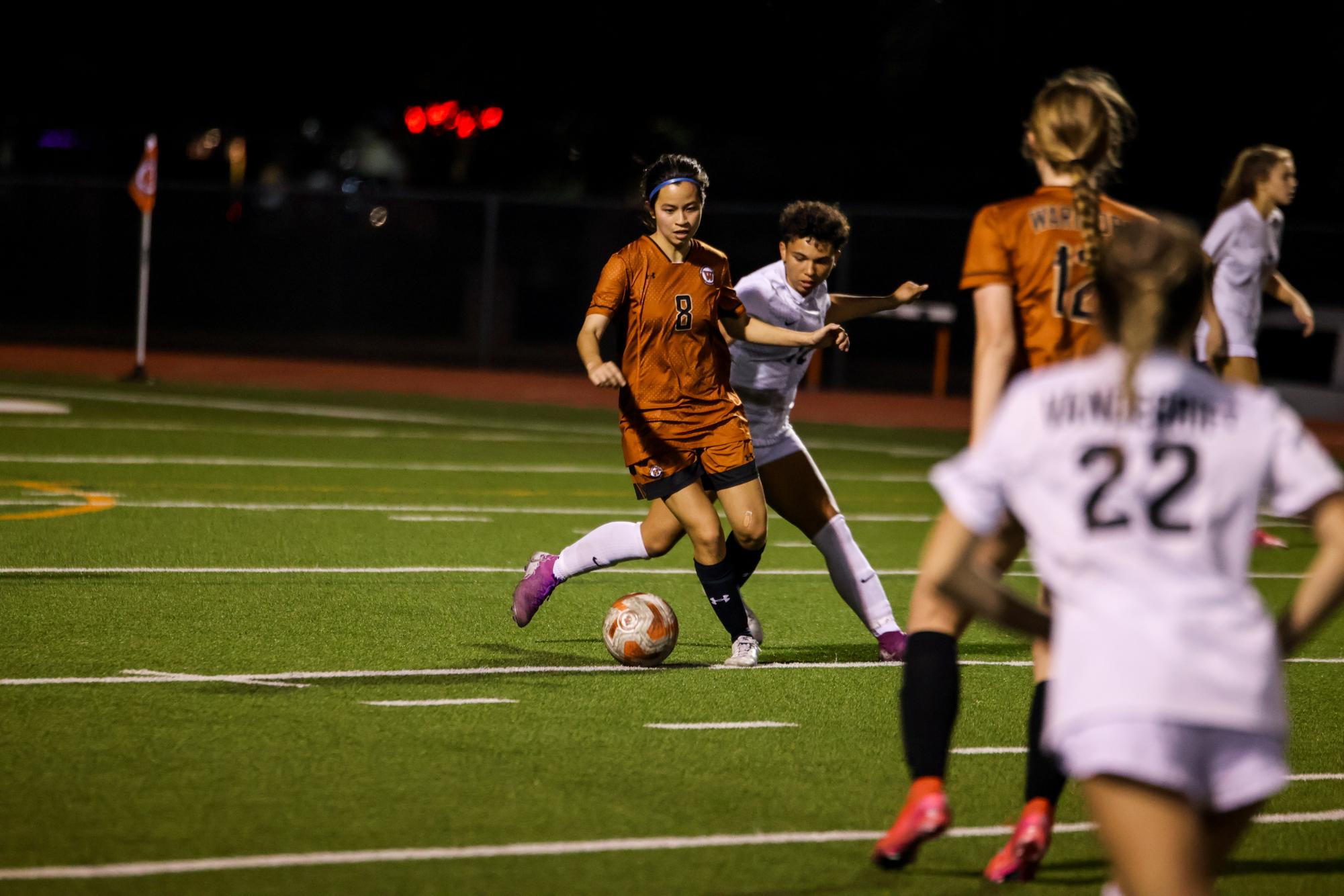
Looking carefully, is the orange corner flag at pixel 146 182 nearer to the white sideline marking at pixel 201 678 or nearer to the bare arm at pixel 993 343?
the white sideline marking at pixel 201 678

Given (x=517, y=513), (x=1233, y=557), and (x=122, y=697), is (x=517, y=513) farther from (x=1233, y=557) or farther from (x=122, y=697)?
(x=1233, y=557)

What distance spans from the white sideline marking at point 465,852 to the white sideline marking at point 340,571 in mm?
4063

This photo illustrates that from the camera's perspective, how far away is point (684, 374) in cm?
727

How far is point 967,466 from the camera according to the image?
3.13 m

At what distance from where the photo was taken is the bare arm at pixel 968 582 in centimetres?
314

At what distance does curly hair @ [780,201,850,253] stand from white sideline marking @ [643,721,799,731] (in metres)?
2.00

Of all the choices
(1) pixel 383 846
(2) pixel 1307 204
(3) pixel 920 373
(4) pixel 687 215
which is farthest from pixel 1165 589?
(2) pixel 1307 204

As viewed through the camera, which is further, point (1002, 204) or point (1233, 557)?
point (1002, 204)

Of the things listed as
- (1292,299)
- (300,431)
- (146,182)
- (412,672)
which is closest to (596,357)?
(412,672)

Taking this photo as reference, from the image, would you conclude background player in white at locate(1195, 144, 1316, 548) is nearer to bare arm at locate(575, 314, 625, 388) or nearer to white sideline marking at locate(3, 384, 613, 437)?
bare arm at locate(575, 314, 625, 388)

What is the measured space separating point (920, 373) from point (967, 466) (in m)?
27.9

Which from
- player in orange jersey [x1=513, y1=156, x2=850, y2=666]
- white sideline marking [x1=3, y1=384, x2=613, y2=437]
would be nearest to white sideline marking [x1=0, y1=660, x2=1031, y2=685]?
player in orange jersey [x1=513, y1=156, x2=850, y2=666]

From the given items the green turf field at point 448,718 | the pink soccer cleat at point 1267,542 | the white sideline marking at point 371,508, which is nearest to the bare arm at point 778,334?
the green turf field at point 448,718

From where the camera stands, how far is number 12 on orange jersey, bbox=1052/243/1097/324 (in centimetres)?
486
